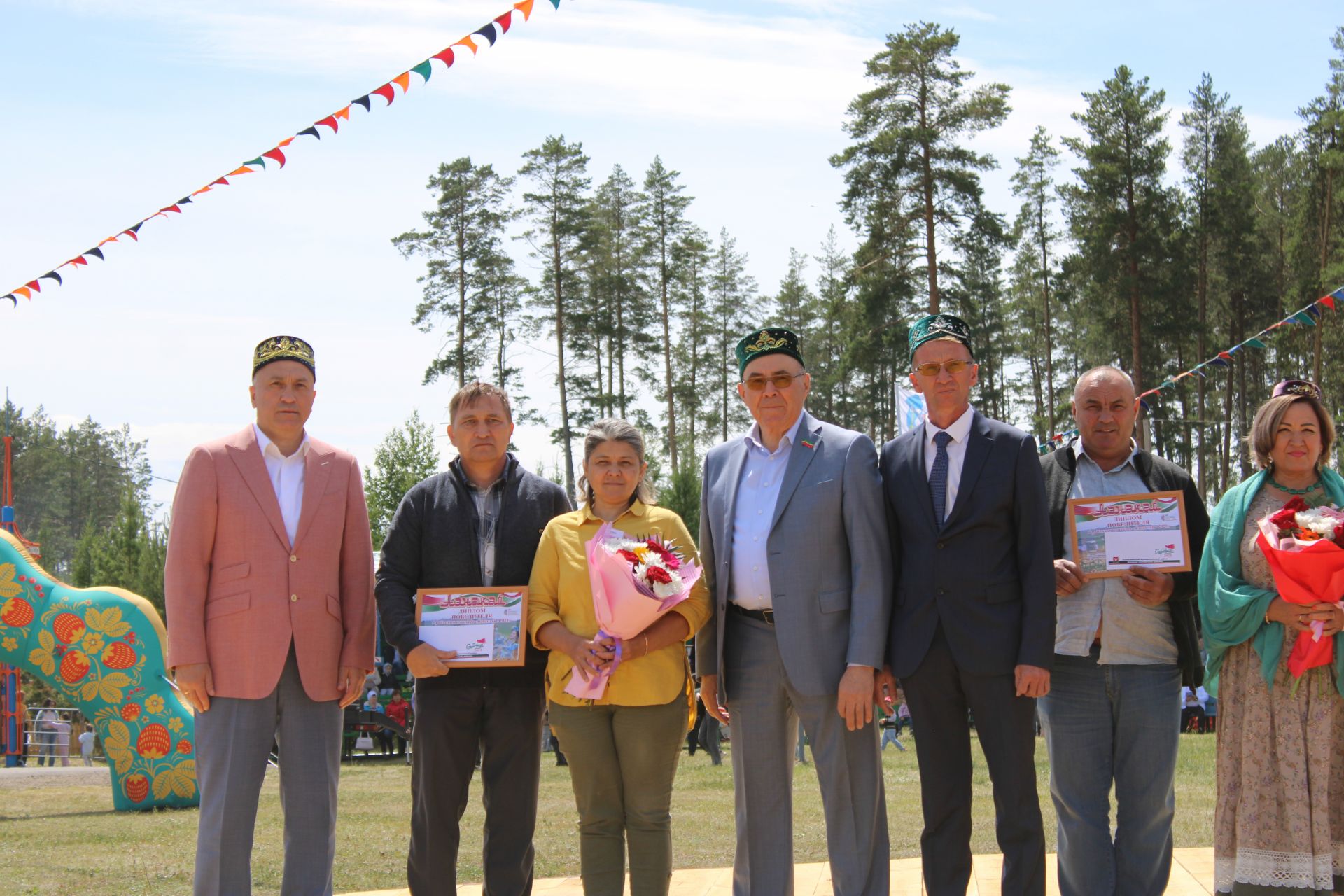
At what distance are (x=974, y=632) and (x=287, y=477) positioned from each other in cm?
269

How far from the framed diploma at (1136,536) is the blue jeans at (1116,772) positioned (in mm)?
382

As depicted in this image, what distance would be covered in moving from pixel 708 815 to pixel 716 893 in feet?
14.6

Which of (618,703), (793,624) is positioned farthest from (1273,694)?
(618,703)

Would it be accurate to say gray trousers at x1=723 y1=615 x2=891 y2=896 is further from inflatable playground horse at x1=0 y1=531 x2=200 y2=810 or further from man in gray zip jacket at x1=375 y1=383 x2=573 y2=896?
inflatable playground horse at x1=0 y1=531 x2=200 y2=810

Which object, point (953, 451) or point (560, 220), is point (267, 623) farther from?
point (560, 220)

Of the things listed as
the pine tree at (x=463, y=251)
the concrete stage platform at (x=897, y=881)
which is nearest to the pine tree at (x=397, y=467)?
the pine tree at (x=463, y=251)

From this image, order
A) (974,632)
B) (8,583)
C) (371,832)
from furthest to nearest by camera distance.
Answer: (8,583), (371,832), (974,632)

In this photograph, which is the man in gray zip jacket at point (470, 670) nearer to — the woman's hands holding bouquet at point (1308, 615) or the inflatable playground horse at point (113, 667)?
the woman's hands holding bouquet at point (1308, 615)

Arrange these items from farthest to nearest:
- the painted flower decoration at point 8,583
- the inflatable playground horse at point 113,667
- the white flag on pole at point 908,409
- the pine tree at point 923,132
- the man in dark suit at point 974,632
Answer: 1. the pine tree at point 923,132
2. the white flag on pole at point 908,409
3. the painted flower decoration at point 8,583
4. the inflatable playground horse at point 113,667
5. the man in dark suit at point 974,632

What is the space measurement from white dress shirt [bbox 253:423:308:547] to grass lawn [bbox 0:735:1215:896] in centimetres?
281

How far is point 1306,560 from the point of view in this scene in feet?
13.8

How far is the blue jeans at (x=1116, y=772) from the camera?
4.32 metres

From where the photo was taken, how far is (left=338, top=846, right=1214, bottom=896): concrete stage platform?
16.9 feet

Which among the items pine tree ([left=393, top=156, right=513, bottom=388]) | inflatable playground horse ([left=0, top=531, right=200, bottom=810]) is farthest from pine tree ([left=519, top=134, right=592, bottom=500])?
inflatable playground horse ([left=0, top=531, right=200, bottom=810])
